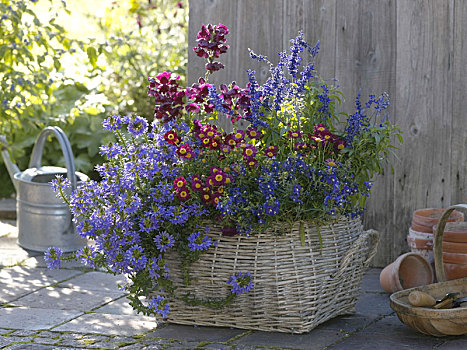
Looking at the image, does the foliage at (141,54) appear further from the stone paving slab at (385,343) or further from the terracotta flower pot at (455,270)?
the stone paving slab at (385,343)

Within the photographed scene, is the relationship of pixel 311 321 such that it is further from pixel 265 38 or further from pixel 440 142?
pixel 265 38

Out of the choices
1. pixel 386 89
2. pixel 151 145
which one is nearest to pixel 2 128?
pixel 151 145

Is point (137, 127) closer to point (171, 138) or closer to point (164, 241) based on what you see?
point (171, 138)

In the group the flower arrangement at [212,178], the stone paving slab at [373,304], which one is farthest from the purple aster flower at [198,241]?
the stone paving slab at [373,304]

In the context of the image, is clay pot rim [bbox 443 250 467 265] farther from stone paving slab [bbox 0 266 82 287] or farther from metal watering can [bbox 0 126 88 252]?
metal watering can [bbox 0 126 88 252]

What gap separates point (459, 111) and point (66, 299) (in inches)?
87.1

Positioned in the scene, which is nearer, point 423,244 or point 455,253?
point 455,253

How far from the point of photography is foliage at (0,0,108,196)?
13.6 feet

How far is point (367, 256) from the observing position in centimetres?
310

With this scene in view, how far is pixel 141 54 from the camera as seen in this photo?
6512 mm

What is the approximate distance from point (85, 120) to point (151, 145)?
335 cm

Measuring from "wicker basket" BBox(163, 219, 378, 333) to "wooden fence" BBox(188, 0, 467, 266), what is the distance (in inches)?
42.8

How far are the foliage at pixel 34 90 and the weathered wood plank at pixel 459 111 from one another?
6.69 feet

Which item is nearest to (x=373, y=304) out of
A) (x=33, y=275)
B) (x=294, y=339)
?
(x=294, y=339)
